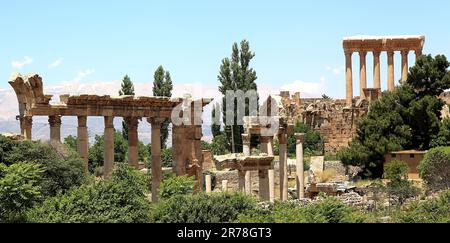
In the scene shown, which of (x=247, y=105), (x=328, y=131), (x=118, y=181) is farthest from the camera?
(x=328, y=131)

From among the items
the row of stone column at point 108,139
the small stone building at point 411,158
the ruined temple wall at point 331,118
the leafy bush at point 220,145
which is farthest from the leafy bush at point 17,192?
the ruined temple wall at point 331,118

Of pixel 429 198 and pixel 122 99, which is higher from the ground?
pixel 122 99

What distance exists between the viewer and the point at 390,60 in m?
78.1

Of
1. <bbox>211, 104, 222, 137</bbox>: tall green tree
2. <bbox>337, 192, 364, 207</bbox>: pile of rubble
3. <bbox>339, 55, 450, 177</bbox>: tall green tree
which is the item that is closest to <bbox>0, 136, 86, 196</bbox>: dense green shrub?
<bbox>337, 192, 364, 207</bbox>: pile of rubble

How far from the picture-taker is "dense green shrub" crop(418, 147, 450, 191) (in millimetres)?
44831

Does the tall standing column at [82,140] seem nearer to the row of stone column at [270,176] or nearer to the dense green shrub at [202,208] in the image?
the row of stone column at [270,176]

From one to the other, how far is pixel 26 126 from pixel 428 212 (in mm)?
15257

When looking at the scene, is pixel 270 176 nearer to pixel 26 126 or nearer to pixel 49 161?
pixel 49 161

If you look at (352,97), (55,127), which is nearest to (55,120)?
(55,127)

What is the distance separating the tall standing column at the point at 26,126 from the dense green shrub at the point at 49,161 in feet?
3.97

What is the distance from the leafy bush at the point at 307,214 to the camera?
30.0 metres

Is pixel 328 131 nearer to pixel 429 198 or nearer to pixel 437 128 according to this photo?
pixel 437 128
